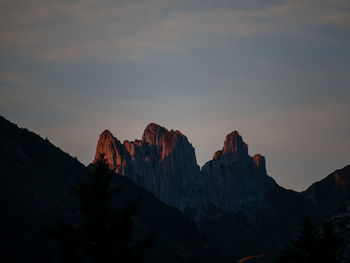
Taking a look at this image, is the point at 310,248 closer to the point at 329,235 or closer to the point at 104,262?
the point at 329,235

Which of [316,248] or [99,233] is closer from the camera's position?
[99,233]

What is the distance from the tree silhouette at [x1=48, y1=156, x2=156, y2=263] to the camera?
42.7 metres

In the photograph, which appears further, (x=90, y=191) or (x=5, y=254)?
(x=5, y=254)

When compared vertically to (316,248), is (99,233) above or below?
below

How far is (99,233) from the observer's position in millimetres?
44875

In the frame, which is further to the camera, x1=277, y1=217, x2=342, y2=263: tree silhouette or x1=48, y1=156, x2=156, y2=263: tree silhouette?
x1=277, y1=217, x2=342, y2=263: tree silhouette

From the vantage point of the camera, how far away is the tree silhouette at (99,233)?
42.7 m

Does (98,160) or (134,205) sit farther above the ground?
(98,160)

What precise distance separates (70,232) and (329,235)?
29.6 m

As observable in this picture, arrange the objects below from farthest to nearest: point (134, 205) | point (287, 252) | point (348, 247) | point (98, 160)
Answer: point (348, 247)
point (287, 252)
point (98, 160)
point (134, 205)

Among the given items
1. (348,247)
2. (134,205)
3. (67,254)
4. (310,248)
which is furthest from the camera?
(348,247)

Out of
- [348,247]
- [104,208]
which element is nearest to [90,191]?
[104,208]

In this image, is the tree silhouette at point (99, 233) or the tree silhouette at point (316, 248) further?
the tree silhouette at point (316, 248)

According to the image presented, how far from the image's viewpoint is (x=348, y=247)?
7461 inches
